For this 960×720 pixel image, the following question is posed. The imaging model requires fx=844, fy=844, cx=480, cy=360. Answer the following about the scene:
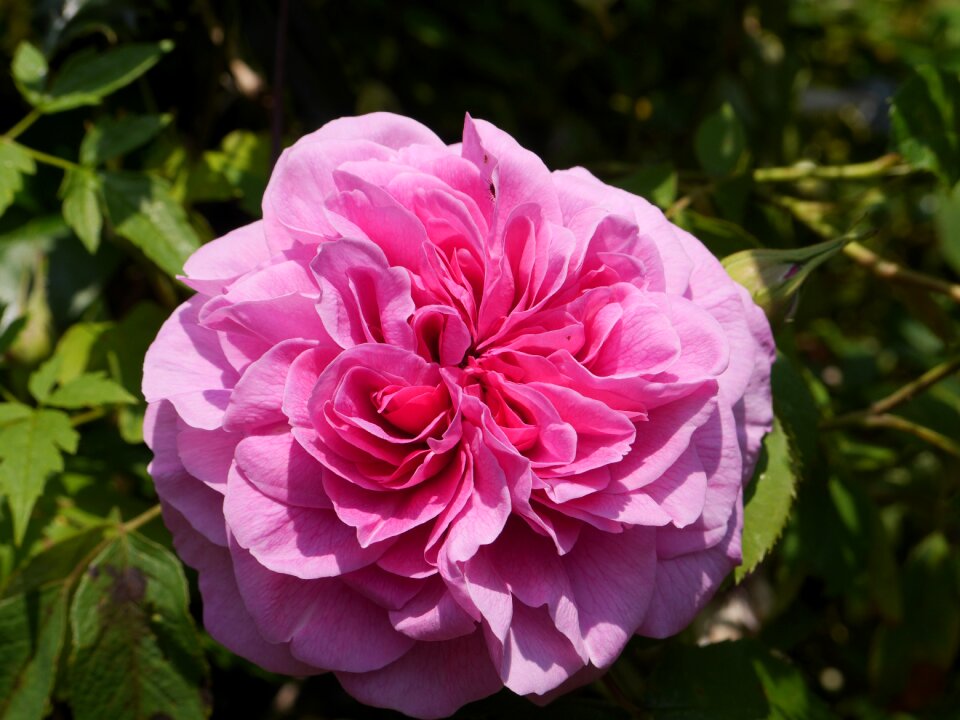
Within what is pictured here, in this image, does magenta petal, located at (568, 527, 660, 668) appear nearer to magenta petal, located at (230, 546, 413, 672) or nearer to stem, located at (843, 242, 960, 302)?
magenta petal, located at (230, 546, 413, 672)

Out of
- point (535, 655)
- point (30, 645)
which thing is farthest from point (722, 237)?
point (30, 645)

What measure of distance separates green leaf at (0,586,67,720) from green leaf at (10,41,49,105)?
0.55m

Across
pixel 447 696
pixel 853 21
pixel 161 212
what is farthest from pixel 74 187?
A: pixel 853 21

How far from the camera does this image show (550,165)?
1.64 m

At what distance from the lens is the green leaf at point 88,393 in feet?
2.85

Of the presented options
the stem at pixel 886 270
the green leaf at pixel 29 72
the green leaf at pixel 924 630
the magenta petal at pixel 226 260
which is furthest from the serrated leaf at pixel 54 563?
the green leaf at pixel 924 630

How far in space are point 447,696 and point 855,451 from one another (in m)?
0.92

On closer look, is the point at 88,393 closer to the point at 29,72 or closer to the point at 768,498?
the point at 29,72

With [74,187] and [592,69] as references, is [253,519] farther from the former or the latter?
[592,69]

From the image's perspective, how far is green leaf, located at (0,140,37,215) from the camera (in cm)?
86

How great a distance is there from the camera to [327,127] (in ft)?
2.42

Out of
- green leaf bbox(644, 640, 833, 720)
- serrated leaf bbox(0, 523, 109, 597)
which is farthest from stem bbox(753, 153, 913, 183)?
serrated leaf bbox(0, 523, 109, 597)

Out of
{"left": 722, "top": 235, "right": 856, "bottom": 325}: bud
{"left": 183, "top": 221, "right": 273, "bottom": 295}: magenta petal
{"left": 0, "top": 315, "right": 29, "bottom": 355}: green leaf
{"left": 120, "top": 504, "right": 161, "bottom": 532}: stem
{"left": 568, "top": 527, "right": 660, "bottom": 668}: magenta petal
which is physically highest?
{"left": 183, "top": 221, "right": 273, "bottom": 295}: magenta petal

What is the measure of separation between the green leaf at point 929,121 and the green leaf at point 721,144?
0.63ft
